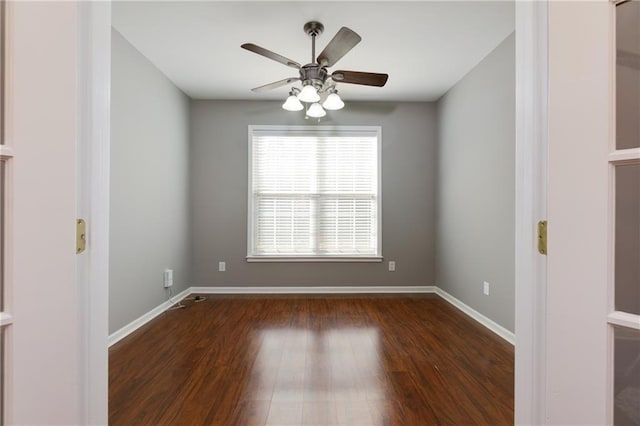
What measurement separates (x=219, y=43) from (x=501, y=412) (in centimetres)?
350

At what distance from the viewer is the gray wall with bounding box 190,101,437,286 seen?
13.9 ft

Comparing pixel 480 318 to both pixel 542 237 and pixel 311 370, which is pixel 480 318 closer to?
pixel 311 370

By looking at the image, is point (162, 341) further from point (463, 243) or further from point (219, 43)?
point (463, 243)

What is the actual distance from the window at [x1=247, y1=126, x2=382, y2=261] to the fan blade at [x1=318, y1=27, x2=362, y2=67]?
Result: 6.22 feet

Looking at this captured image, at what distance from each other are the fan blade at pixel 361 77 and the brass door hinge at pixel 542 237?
6.67 feet

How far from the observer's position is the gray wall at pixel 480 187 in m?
2.72

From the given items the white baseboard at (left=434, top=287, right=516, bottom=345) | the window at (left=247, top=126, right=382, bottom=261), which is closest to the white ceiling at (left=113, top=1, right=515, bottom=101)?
the window at (left=247, top=126, right=382, bottom=261)

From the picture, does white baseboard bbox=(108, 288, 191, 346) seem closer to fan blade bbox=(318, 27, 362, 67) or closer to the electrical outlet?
the electrical outlet

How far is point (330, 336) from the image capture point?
2.75 meters

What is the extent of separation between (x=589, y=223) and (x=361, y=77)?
2.18 metres

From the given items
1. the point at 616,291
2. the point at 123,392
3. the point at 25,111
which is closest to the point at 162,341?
the point at 123,392

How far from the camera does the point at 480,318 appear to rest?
3.14 meters

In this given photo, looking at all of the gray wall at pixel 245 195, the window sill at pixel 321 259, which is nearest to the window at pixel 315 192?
the window sill at pixel 321 259

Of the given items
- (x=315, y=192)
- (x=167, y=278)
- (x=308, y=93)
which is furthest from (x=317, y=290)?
(x=308, y=93)
